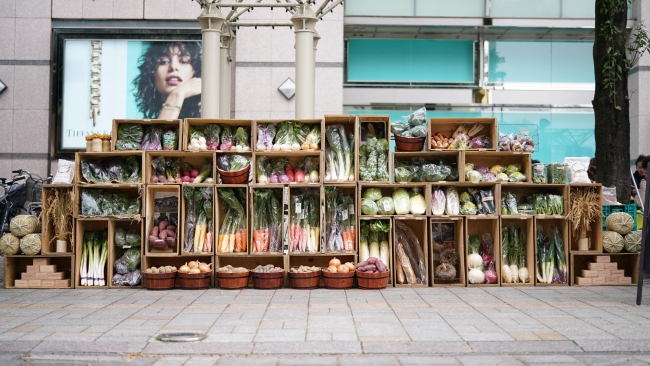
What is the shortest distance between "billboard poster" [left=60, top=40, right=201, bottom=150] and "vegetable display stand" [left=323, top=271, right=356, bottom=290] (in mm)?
7876

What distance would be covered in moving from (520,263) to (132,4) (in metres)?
11.1

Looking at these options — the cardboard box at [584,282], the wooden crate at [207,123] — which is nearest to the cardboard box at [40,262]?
the wooden crate at [207,123]

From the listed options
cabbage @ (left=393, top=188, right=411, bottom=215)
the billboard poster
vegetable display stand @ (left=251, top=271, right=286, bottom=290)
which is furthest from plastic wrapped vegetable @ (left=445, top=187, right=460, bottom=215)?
the billboard poster

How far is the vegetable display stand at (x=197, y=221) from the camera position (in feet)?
34.2

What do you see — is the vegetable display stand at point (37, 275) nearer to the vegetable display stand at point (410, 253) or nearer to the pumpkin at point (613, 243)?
the vegetable display stand at point (410, 253)

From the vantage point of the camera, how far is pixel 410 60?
18.0m

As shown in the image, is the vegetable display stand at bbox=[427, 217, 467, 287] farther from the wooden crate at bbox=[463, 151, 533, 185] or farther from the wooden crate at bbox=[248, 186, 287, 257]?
the wooden crate at bbox=[248, 186, 287, 257]

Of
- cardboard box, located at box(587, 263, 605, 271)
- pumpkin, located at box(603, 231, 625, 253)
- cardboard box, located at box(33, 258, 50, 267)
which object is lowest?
cardboard box, located at box(587, 263, 605, 271)

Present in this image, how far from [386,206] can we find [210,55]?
14.4ft

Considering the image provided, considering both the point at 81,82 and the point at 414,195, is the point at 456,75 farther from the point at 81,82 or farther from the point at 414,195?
the point at 81,82

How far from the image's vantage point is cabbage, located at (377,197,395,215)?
34.2 ft

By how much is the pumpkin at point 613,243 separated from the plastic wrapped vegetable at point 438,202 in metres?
2.52

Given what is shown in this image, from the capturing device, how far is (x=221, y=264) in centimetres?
1065

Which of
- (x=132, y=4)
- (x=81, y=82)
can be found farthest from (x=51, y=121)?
(x=132, y=4)
